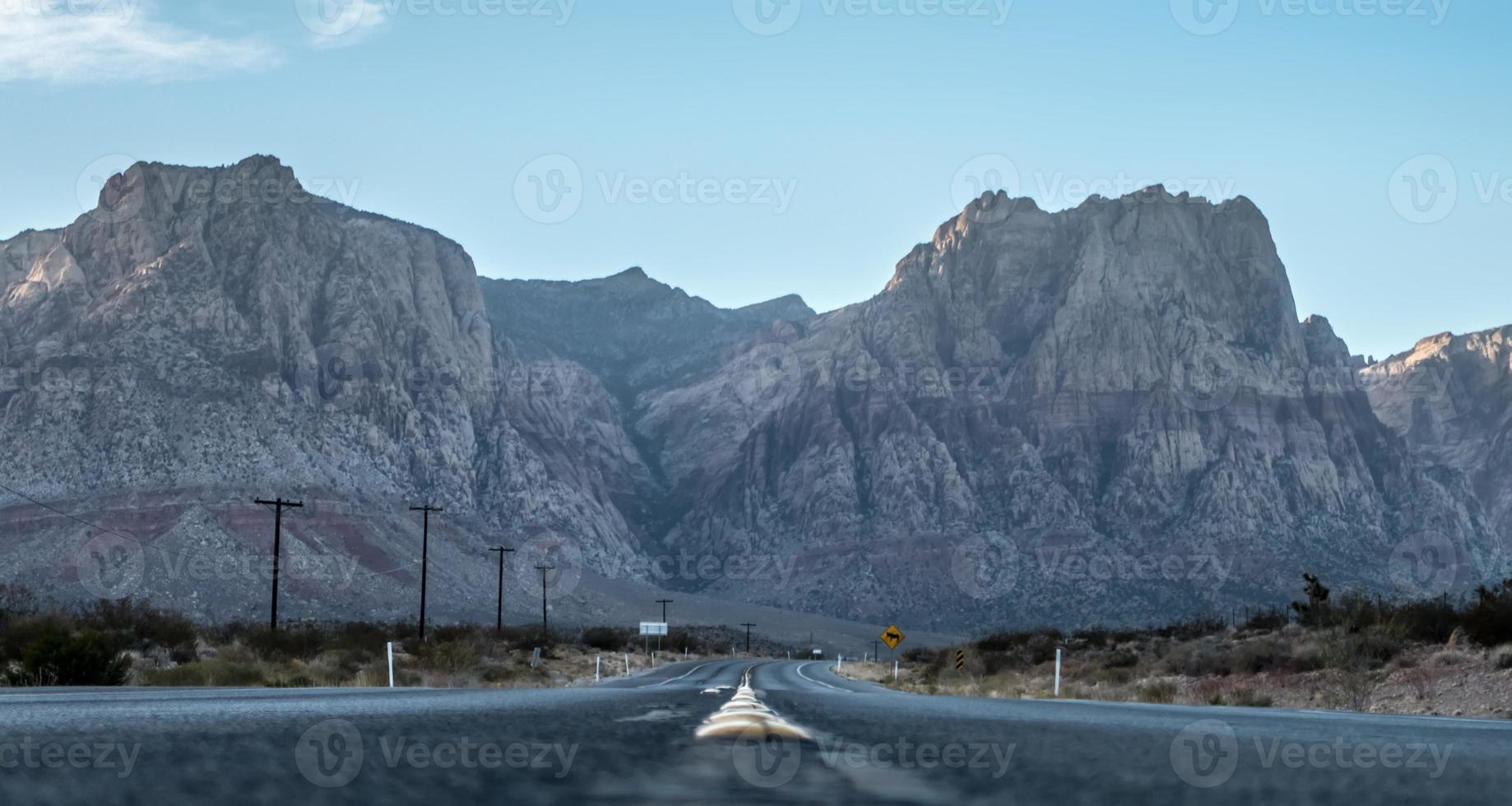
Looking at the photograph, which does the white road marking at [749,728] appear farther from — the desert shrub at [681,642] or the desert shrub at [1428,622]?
the desert shrub at [681,642]

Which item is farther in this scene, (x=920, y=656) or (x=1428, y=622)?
(x=920, y=656)

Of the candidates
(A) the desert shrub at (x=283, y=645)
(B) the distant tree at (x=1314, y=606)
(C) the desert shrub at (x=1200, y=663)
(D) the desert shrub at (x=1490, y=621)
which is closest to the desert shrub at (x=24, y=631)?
(A) the desert shrub at (x=283, y=645)

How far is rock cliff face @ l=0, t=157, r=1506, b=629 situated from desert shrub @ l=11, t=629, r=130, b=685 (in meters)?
97.3

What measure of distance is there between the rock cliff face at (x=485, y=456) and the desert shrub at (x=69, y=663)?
3831 inches

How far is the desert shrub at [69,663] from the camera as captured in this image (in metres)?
27.2

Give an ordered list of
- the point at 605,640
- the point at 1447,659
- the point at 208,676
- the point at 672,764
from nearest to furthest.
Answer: the point at 672,764
the point at 208,676
the point at 1447,659
the point at 605,640

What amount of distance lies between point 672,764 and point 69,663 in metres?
27.5

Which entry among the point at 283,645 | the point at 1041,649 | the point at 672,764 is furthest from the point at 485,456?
the point at 672,764

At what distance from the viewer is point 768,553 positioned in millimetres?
195000

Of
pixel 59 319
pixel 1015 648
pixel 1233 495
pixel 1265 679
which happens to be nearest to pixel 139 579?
pixel 59 319

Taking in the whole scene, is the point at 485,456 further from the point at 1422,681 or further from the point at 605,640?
the point at 1422,681

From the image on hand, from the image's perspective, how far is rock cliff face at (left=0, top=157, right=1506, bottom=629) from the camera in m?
136

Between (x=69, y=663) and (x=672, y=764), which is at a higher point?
(x=672, y=764)

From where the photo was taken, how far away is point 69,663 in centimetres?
2741
